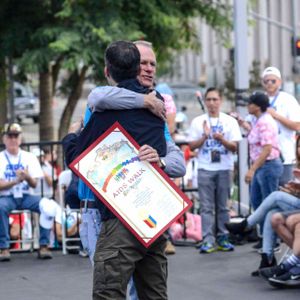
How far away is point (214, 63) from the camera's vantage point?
210 ft

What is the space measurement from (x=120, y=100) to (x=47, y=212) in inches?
203

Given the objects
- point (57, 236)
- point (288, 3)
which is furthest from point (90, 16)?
point (288, 3)

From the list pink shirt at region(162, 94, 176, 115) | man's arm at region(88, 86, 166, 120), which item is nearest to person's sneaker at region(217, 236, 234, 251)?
pink shirt at region(162, 94, 176, 115)

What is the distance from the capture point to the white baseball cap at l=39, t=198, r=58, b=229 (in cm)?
1035

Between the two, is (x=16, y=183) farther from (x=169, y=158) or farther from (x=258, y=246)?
(x=169, y=158)

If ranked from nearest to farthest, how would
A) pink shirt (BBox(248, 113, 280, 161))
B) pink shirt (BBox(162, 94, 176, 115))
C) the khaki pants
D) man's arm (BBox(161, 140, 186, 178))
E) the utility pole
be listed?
the khaki pants → man's arm (BBox(161, 140, 186, 178)) → pink shirt (BBox(162, 94, 176, 115)) → pink shirt (BBox(248, 113, 280, 161)) → the utility pole

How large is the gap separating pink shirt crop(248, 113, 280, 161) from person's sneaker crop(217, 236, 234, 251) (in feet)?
3.10

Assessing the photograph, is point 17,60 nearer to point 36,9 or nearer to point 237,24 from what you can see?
point 36,9

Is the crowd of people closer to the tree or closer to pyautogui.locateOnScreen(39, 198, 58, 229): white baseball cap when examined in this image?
pyautogui.locateOnScreen(39, 198, 58, 229): white baseball cap

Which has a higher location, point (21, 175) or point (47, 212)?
point (21, 175)

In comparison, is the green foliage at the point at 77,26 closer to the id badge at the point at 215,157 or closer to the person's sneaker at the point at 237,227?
the id badge at the point at 215,157

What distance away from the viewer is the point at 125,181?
17.7 ft

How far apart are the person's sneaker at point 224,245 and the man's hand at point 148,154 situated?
17.3ft

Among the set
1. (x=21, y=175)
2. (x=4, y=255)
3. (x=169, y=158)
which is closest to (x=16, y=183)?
(x=21, y=175)
